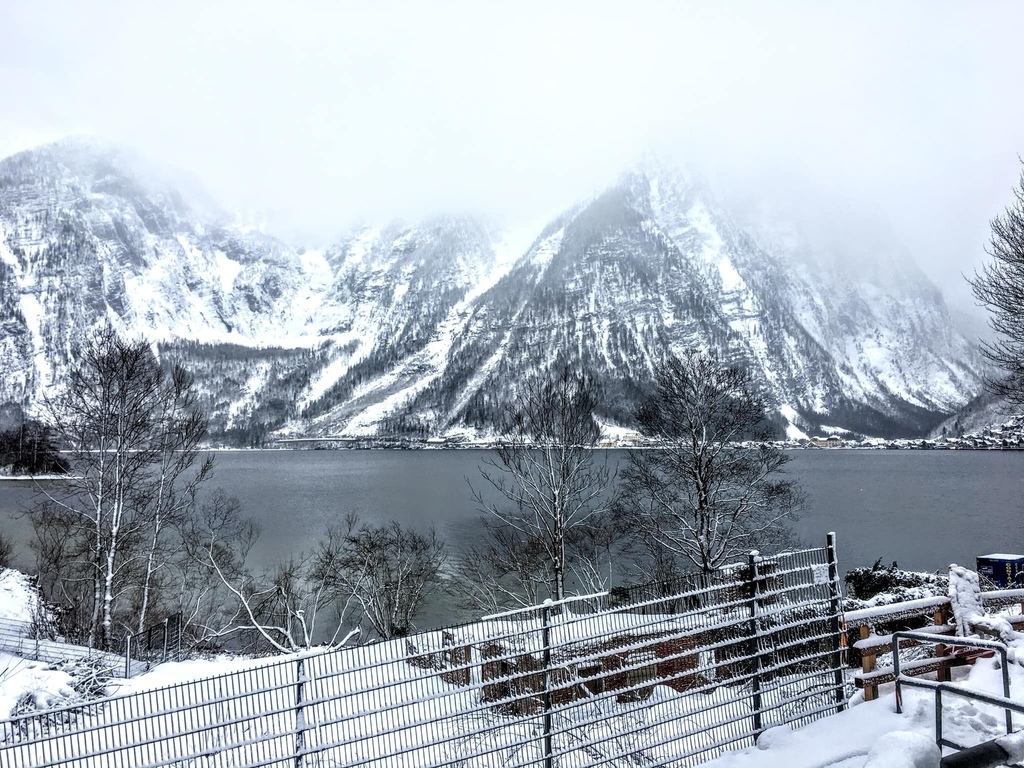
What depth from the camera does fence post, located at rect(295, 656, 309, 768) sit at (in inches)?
214

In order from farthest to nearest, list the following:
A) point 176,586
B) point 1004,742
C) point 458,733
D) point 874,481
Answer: point 874,481
point 176,586
point 458,733
point 1004,742

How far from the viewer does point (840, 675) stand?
8.32m

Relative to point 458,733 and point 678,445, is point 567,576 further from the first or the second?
point 458,733

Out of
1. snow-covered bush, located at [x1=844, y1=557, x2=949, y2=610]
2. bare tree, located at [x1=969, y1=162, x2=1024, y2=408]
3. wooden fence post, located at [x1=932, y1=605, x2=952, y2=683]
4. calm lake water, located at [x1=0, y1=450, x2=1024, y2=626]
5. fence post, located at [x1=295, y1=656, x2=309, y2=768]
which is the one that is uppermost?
bare tree, located at [x1=969, y1=162, x2=1024, y2=408]

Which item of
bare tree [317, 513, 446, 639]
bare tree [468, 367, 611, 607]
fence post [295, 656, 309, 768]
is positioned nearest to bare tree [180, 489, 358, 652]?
bare tree [317, 513, 446, 639]

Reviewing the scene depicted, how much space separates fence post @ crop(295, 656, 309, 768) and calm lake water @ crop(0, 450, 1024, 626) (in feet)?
109

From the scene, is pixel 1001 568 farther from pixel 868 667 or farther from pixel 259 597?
pixel 259 597

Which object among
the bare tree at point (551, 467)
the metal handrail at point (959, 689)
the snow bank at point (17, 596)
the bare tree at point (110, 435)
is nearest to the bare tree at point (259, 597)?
the snow bank at point (17, 596)

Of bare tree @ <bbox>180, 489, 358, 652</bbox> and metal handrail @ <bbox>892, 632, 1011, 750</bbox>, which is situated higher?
metal handrail @ <bbox>892, 632, 1011, 750</bbox>

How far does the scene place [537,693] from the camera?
19.5 feet

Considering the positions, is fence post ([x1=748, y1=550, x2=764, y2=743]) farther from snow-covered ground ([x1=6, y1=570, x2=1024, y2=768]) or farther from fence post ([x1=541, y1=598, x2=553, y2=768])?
fence post ([x1=541, y1=598, x2=553, y2=768])

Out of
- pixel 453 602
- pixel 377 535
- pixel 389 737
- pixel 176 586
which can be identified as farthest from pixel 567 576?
pixel 389 737

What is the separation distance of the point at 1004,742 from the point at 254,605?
30.0 m

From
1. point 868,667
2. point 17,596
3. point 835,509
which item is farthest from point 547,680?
point 835,509
